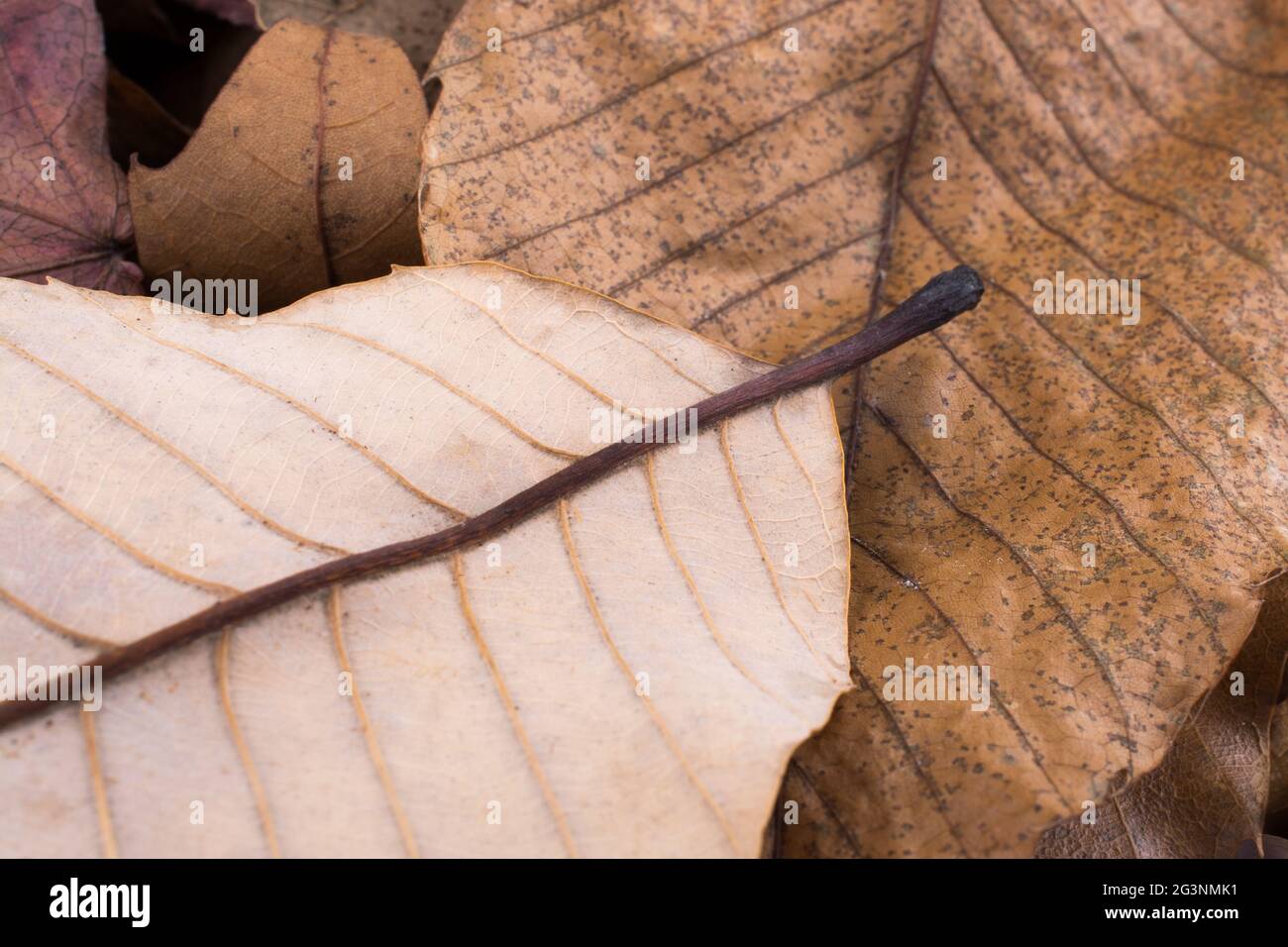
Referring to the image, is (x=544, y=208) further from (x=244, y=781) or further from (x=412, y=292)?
(x=244, y=781)

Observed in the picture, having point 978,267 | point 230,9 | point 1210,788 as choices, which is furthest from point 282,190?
point 1210,788

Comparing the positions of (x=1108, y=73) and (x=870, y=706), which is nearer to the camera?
(x=870, y=706)

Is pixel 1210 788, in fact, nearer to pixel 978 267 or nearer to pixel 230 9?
pixel 978 267

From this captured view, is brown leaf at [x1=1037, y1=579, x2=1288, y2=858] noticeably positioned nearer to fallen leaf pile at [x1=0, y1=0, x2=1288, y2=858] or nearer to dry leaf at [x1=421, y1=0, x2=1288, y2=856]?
fallen leaf pile at [x1=0, y1=0, x2=1288, y2=858]

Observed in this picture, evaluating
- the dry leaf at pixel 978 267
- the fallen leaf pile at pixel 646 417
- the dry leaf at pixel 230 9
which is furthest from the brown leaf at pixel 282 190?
the dry leaf at pixel 230 9

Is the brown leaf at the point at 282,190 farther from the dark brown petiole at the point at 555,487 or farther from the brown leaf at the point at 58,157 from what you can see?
the dark brown petiole at the point at 555,487

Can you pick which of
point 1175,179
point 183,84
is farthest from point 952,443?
point 183,84
